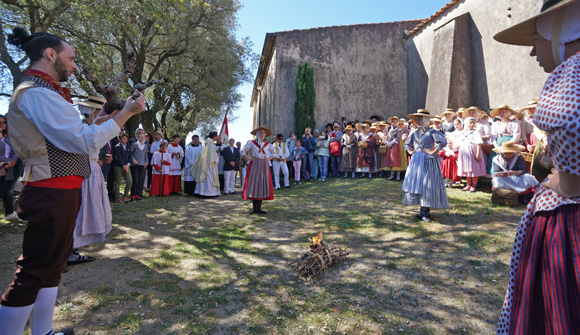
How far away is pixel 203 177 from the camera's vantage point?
33.7 feet

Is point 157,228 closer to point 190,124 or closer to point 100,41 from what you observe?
point 100,41

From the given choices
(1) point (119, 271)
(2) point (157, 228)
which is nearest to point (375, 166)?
(2) point (157, 228)

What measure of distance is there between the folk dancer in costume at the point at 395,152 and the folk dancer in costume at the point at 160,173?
25.3 feet

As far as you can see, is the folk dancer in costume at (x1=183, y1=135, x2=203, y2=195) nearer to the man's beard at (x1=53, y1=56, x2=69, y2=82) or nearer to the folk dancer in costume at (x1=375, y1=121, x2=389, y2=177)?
the folk dancer in costume at (x1=375, y1=121, x2=389, y2=177)

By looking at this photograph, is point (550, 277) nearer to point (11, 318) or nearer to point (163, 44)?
point (11, 318)

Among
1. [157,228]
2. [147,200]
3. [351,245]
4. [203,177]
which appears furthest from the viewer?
[203,177]

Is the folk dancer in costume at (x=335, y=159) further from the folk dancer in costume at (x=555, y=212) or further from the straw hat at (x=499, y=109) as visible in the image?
the folk dancer in costume at (x=555, y=212)

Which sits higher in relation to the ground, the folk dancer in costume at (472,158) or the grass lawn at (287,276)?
the folk dancer in costume at (472,158)

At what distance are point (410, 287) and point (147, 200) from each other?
814 centimetres

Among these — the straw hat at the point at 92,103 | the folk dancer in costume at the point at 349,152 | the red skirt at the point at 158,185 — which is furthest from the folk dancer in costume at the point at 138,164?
the folk dancer in costume at the point at 349,152

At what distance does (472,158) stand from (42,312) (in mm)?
9089

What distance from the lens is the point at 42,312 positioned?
7.39 ft

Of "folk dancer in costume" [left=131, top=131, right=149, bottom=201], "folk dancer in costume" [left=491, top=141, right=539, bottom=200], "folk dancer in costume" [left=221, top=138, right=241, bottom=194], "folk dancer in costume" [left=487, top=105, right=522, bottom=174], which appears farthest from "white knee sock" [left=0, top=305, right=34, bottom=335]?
"folk dancer in costume" [left=221, top=138, right=241, bottom=194]

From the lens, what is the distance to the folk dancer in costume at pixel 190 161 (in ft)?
35.8
